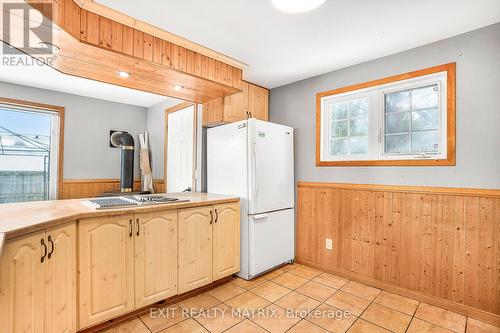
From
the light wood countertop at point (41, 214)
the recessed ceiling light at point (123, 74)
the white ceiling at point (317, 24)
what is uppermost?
the white ceiling at point (317, 24)

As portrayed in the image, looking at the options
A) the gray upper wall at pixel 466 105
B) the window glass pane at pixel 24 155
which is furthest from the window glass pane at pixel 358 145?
the window glass pane at pixel 24 155

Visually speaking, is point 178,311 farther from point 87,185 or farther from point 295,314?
point 87,185

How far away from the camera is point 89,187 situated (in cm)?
391

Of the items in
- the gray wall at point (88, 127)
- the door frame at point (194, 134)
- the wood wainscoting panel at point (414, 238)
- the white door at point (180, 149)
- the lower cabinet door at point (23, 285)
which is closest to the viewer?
the lower cabinet door at point (23, 285)

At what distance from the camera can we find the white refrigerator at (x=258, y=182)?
2.65m

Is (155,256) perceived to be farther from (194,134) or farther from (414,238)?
(414,238)

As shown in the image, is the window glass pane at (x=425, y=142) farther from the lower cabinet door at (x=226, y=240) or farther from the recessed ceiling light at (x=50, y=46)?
the recessed ceiling light at (x=50, y=46)

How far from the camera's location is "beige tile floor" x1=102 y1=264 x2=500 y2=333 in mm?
1856

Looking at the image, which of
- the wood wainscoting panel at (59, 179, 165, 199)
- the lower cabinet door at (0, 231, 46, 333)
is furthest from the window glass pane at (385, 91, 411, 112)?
the wood wainscoting panel at (59, 179, 165, 199)

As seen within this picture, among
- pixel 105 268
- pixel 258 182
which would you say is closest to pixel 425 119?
pixel 258 182

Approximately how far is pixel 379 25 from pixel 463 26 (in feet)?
2.23

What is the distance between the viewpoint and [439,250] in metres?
2.17

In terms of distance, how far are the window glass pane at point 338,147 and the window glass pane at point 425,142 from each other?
0.68m

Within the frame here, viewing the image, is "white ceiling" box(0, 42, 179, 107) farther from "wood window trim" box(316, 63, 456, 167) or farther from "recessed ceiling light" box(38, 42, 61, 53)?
"wood window trim" box(316, 63, 456, 167)
